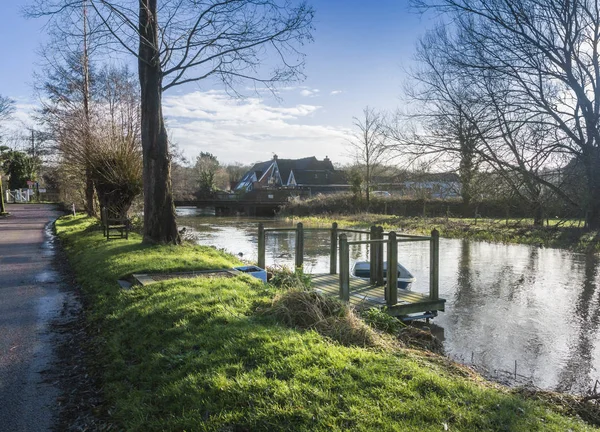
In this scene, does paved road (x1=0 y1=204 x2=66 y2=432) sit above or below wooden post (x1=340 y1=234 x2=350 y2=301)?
below

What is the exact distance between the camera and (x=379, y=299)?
8.66 m

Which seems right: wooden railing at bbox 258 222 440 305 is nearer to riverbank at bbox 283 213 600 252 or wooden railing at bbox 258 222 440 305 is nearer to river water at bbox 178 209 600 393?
river water at bbox 178 209 600 393

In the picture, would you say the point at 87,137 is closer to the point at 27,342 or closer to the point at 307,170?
the point at 27,342

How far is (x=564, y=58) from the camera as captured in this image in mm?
13547

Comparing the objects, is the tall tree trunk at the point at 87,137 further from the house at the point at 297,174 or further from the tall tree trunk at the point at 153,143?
the house at the point at 297,174

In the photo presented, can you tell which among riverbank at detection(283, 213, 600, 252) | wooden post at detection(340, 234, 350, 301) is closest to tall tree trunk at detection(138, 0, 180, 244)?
wooden post at detection(340, 234, 350, 301)

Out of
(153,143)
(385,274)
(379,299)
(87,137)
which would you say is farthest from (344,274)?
(87,137)

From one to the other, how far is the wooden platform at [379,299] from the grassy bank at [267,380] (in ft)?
8.45

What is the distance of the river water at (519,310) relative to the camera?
6.74 metres

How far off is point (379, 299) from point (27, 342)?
18.8ft

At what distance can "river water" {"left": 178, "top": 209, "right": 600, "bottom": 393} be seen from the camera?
6.74 m

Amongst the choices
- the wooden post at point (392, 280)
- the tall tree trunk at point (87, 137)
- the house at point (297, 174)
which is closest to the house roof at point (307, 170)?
the house at point (297, 174)

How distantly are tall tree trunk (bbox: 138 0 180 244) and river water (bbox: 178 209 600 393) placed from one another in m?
4.86

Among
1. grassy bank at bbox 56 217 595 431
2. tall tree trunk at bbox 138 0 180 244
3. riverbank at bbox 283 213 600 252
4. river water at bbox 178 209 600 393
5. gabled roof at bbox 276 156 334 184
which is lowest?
river water at bbox 178 209 600 393
